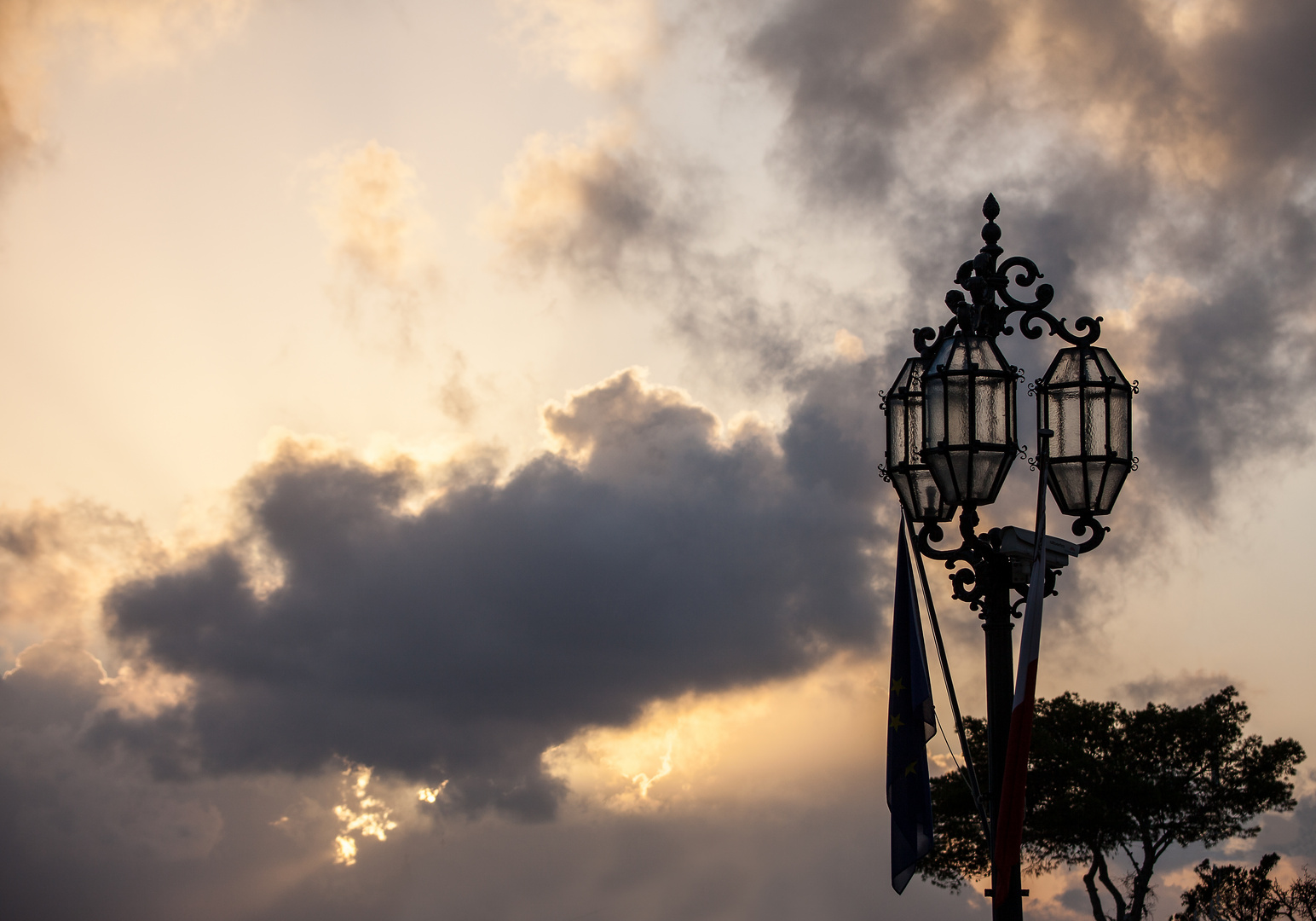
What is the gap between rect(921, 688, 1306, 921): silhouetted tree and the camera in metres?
41.7

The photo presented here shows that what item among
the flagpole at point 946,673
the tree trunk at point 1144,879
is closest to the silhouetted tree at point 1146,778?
the tree trunk at point 1144,879

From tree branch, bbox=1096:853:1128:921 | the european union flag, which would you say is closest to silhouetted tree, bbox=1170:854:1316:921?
tree branch, bbox=1096:853:1128:921

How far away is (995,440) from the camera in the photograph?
9.74 metres

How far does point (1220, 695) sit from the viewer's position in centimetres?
4212

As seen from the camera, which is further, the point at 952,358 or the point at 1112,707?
the point at 1112,707

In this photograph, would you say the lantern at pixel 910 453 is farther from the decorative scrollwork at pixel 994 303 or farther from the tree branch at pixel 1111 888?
the tree branch at pixel 1111 888

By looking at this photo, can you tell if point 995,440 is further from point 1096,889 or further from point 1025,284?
point 1096,889

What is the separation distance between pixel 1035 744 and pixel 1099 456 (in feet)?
112

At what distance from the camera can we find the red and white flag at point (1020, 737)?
892 centimetres

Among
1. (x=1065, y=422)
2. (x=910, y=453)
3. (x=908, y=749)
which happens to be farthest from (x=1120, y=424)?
(x=908, y=749)

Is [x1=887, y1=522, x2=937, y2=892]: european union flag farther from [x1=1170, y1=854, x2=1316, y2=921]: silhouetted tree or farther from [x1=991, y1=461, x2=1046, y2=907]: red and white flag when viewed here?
[x1=1170, y1=854, x2=1316, y2=921]: silhouetted tree

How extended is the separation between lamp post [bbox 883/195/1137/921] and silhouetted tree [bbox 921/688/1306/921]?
33304 millimetres

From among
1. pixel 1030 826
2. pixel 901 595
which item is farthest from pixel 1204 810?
pixel 901 595

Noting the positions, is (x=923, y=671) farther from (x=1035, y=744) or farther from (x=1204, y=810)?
(x=1204, y=810)
